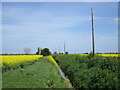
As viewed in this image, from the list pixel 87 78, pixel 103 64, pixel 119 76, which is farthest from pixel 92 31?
pixel 119 76

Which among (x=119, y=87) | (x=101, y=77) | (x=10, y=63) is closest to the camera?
(x=119, y=87)

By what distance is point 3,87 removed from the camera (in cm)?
1041

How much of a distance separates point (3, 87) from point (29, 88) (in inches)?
53.2

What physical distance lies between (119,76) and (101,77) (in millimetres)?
1007

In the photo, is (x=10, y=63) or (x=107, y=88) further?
(x=10, y=63)

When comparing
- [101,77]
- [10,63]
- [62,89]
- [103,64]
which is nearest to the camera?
[101,77]

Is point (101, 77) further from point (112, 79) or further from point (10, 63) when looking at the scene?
point (10, 63)

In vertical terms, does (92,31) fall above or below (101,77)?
above

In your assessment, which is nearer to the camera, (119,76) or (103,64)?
(119,76)

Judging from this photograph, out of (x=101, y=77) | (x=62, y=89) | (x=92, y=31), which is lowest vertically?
(x=62, y=89)

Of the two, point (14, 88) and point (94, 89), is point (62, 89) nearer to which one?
point (94, 89)

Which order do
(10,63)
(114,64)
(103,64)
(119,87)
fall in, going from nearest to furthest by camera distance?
(119,87), (114,64), (103,64), (10,63)

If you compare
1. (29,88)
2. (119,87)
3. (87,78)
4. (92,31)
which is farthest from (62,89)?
(92,31)

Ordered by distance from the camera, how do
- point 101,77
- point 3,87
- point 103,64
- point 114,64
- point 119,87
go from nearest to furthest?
point 119,87
point 3,87
point 101,77
point 114,64
point 103,64
